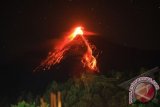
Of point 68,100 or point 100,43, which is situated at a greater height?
point 100,43

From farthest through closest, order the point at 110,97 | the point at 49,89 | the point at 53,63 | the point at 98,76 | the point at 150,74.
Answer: the point at 53,63 → the point at 49,89 → the point at 98,76 → the point at 110,97 → the point at 150,74

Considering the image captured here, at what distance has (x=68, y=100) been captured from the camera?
42.7 m

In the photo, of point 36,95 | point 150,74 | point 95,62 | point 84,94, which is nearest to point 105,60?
point 95,62

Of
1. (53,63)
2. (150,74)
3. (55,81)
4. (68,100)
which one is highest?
(53,63)

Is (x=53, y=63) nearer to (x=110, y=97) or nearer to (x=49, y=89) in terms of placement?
(x=49, y=89)

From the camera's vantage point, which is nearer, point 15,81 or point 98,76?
point 98,76

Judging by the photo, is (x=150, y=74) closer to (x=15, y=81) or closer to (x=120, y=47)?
(x=120, y=47)

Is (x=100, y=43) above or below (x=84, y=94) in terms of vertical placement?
above

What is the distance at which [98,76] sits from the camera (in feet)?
144

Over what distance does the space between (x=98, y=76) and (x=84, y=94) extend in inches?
116

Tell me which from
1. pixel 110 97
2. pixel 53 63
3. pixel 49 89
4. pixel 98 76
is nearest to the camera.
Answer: pixel 110 97

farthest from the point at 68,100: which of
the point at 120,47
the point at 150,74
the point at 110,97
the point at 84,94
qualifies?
the point at 150,74

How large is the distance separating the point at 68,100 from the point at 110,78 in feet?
17.1

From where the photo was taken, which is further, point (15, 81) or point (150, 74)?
point (15, 81)
